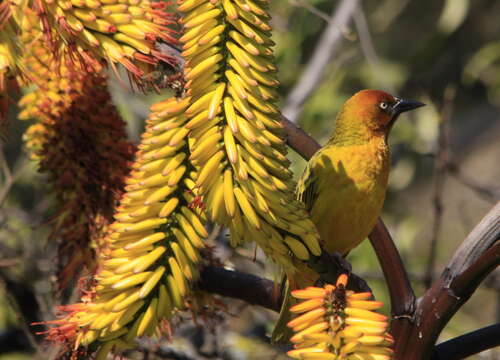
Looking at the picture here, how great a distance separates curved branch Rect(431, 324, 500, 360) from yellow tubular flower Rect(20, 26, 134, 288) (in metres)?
0.82

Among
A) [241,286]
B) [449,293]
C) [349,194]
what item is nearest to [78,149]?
[241,286]

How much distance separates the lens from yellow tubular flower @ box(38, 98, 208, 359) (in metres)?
1.29

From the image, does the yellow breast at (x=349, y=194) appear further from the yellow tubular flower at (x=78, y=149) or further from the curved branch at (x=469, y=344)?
the curved branch at (x=469, y=344)

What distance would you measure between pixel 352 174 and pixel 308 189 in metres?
0.19

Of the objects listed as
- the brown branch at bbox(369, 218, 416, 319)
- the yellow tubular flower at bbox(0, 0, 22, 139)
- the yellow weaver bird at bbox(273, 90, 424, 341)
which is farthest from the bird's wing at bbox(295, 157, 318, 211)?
the yellow tubular flower at bbox(0, 0, 22, 139)

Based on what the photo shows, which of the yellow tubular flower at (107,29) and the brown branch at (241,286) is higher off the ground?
the yellow tubular flower at (107,29)

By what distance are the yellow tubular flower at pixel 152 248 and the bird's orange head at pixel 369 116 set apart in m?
1.78

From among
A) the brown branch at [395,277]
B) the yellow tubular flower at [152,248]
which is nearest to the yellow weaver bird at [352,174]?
the brown branch at [395,277]

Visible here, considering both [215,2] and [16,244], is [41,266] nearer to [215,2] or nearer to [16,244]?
[16,244]

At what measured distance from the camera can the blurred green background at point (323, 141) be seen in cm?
355

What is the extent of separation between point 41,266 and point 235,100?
9.86 ft

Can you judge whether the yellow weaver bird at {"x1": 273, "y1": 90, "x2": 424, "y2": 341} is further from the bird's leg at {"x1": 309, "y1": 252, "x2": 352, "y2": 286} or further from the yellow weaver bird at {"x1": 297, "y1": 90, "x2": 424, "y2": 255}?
the bird's leg at {"x1": 309, "y1": 252, "x2": 352, "y2": 286}

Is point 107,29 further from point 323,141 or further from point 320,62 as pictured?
point 323,141

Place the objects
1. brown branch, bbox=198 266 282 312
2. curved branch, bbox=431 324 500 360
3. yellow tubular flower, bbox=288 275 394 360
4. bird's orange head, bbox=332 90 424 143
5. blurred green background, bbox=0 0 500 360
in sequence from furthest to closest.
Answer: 1. blurred green background, bbox=0 0 500 360
2. bird's orange head, bbox=332 90 424 143
3. brown branch, bbox=198 266 282 312
4. curved branch, bbox=431 324 500 360
5. yellow tubular flower, bbox=288 275 394 360
